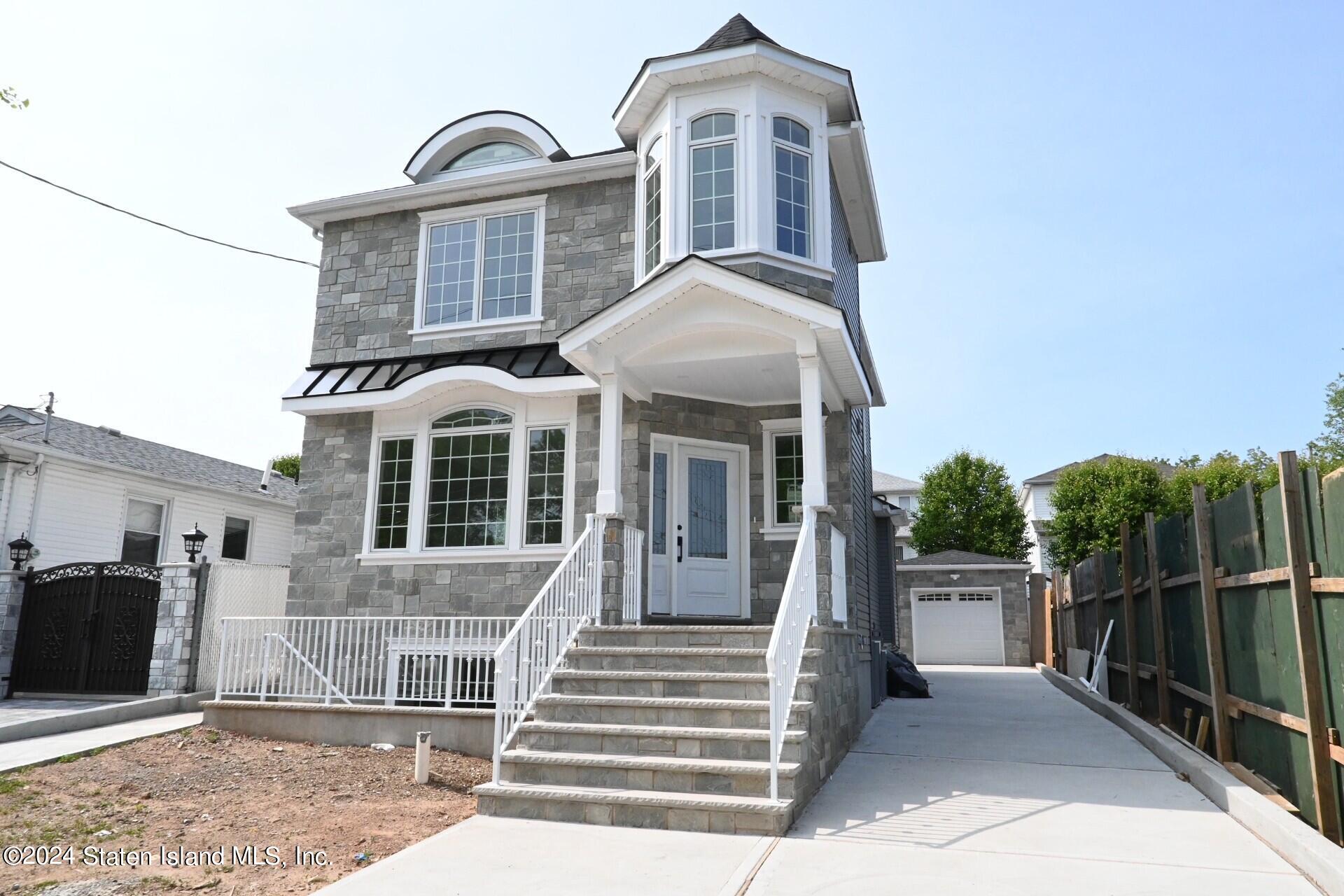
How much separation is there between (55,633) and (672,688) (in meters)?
9.60

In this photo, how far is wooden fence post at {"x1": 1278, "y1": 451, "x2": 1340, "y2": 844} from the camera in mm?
4555

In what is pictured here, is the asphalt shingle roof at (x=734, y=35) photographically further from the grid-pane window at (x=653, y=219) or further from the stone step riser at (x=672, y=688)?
the stone step riser at (x=672, y=688)

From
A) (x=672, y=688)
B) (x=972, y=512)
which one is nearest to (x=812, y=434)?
(x=672, y=688)

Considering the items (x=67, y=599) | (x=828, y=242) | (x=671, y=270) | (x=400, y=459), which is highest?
(x=828, y=242)

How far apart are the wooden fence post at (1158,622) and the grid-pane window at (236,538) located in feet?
51.3

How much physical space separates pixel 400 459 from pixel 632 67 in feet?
17.4

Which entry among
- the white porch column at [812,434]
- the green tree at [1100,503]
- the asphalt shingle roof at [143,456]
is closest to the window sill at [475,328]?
the white porch column at [812,434]

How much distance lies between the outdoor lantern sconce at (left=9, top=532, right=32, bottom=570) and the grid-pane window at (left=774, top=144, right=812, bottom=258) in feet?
37.1

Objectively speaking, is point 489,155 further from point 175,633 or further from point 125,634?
point 125,634

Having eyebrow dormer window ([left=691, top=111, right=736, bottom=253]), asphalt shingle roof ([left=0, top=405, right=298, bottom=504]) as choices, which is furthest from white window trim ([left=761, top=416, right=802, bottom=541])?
asphalt shingle roof ([left=0, top=405, right=298, bottom=504])

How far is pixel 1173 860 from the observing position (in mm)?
4668

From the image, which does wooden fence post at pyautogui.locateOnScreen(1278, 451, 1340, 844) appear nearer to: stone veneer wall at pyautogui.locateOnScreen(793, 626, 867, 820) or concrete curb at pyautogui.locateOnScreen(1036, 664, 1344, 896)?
concrete curb at pyautogui.locateOnScreen(1036, 664, 1344, 896)

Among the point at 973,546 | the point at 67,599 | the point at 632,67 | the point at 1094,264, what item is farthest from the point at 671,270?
the point at 973,546

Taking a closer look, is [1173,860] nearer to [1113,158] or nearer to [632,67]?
[1113,158]
